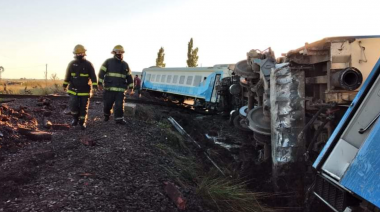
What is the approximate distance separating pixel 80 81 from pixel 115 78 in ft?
2.31

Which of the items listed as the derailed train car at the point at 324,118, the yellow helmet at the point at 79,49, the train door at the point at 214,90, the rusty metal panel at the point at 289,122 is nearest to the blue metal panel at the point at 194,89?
the train door at the point at 214,90

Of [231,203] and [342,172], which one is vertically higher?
[342,172]

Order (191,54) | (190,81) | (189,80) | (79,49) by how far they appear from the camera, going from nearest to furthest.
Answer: (79,49), (190,81), (189,80), (191,54)

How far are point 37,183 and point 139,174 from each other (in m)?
1.20

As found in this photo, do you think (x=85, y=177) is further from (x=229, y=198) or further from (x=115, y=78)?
(x=115, y=78)

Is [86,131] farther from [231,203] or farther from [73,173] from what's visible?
[231,203]

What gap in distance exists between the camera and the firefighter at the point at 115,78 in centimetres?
693

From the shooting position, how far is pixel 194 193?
4.09 meters

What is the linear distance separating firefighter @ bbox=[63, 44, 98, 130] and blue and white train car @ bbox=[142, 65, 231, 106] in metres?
9.23

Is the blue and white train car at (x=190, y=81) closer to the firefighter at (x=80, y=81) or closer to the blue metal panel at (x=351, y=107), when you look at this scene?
the firefighter at (x=80, y=81)

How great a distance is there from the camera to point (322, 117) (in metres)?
4.32

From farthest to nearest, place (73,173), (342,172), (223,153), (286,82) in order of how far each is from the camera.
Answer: (223,153), (286,82), (73,173), (342,172)

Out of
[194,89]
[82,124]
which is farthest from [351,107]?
[194,89]

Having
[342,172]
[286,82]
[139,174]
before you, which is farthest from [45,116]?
[342,172]
